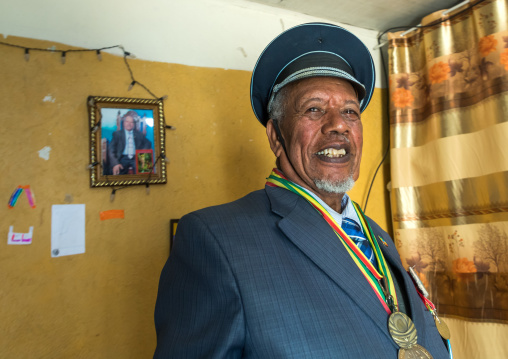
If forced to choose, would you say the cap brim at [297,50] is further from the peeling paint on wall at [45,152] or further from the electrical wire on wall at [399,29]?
the electrical wire on wall at [399,29]

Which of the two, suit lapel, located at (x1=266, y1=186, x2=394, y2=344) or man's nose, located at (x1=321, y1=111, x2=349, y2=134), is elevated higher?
man's nose, located at (x1=321, y1=111, x2=349, y2=134)

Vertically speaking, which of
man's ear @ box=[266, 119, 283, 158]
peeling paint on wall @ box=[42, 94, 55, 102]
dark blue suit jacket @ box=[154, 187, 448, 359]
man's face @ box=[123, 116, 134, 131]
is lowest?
dark blue suit jacket @ box=[154, 187, 448, 359]

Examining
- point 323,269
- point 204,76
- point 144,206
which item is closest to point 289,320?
point 323,269

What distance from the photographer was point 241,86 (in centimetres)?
190

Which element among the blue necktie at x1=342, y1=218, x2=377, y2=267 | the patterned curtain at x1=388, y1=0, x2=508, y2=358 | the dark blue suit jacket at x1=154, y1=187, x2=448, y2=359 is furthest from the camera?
the patterned curtain at x1=388, y1=0, x2=508, y2=358

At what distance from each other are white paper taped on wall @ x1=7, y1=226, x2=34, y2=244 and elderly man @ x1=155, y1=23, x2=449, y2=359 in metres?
0.77

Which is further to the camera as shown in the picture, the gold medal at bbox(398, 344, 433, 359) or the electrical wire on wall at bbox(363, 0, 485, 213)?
the electrical wire on wall at bbox(363, 0, 485, 213)

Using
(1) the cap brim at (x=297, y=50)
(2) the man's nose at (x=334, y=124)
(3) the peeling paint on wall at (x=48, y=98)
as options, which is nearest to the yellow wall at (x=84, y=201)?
(3) the peeling paint on wall at (x=48, y=98)

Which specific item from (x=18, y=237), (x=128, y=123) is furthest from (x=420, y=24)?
(x=18, y=237)

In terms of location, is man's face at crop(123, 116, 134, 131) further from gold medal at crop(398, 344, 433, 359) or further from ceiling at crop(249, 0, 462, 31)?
gold medal at crop(398, 344, 433, 359)

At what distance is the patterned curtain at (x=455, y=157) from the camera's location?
173 cm

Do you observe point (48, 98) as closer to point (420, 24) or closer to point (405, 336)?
point (405, 336)

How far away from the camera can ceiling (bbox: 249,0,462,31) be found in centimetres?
203

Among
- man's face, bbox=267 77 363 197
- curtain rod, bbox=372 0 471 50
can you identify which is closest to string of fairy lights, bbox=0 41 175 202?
man's face, bbox=267 77 363 197
